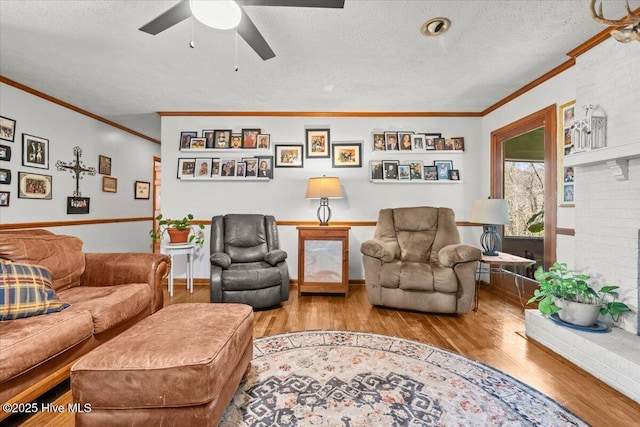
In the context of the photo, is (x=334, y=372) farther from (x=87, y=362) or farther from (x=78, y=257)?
(x=78, y=257)

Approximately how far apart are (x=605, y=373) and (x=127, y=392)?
8.35 ft

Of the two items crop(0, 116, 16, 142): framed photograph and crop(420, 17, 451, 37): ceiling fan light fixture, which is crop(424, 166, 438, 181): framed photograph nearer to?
crop(420, 17, 451, 37): ceiling fan light fixture

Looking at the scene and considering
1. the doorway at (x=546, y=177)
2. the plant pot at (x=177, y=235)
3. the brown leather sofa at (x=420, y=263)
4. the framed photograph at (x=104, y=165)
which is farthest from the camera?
the framed photograph at (x=104, y=165)

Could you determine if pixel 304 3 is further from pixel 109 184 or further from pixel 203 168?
pixel 109 184

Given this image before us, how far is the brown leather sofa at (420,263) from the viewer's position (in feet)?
8.95

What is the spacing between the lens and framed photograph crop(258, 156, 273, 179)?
395 centimetres

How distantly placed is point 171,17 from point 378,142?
112 inches

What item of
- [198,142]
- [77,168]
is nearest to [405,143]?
[198,142]

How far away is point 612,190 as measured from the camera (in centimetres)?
212

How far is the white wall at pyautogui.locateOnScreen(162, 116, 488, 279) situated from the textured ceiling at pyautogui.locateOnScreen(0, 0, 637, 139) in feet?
1.05

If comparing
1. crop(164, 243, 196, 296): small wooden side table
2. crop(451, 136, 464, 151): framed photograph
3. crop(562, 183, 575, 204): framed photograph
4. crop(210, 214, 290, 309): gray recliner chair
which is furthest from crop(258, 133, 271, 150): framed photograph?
crop(562, 183, 575, 204): framed photograph

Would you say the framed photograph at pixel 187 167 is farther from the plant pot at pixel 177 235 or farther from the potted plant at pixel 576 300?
the potted plant at pixel 576 300

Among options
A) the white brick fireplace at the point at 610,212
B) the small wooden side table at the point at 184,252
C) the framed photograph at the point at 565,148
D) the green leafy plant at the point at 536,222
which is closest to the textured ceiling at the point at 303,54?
the white brick fireplace at the point at 610,212

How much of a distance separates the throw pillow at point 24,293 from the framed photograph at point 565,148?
397 centimetres
